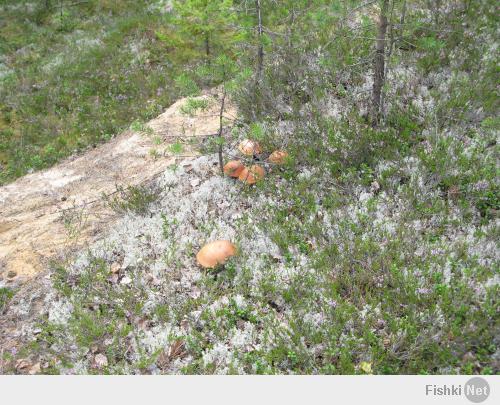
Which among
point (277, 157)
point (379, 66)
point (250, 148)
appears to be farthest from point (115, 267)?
point (379, 66)

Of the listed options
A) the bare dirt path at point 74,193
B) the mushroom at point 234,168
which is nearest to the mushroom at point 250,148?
the mushroom at point 234,168

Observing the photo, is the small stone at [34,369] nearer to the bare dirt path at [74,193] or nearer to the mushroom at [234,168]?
the bare dirt path at [74,193]

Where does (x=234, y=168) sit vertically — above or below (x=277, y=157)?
below

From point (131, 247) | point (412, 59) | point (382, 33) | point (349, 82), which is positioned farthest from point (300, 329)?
point (412, 59)

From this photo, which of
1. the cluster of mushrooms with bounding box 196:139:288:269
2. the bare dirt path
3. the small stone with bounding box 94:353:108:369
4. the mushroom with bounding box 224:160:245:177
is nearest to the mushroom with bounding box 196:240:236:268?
the cluster of mushrooms with bounding box 196:139:288:269

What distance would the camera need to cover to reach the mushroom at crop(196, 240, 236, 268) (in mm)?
6259

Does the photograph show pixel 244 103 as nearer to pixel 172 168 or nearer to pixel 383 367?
pixel 172 168

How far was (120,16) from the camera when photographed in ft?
60.4

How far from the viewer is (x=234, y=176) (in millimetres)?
8016

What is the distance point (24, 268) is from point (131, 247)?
192 cm

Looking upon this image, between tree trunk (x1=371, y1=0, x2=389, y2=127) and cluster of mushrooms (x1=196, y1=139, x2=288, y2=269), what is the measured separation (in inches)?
80.1

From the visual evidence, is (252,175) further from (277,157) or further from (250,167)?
(277,157)

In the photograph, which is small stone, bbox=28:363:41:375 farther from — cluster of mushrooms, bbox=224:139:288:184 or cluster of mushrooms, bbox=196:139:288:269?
cluster of mushrooms, bbox=224:139:288:184

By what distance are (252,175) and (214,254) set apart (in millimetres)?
2019
